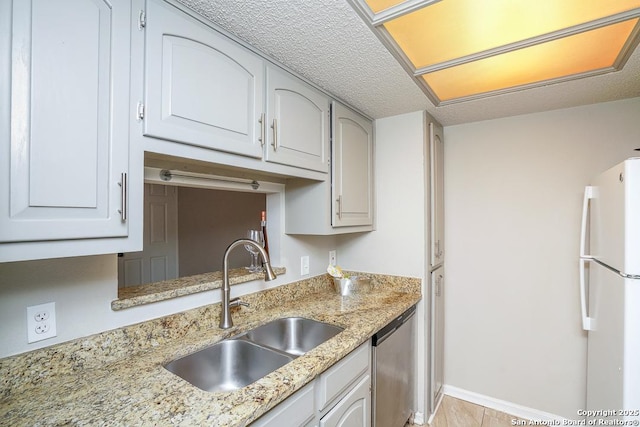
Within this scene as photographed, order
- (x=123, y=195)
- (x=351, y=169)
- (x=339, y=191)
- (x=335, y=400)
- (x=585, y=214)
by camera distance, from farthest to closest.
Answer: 1. (x=351, y=169)
2. (x=339, y=191)
3. (x=585, y=214)
4. (x=335, y=400)
5. (x=123, y=195)

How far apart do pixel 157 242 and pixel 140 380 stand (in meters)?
2.91

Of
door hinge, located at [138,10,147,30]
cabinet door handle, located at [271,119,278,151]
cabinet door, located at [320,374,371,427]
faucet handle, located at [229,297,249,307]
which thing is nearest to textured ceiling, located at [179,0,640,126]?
door hinge, located at [138,10,147,30]

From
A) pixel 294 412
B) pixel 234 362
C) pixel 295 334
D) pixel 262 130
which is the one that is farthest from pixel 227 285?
pixel 262 130

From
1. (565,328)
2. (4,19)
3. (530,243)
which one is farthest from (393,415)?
(4,19)

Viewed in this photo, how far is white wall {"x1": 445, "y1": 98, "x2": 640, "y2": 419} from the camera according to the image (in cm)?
201

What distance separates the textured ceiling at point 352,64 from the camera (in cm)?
111

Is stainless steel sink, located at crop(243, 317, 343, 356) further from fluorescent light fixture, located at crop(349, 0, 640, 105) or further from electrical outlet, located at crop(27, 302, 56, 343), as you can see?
fluorescent light fixture, located at crop(349, 0, 640, 105)

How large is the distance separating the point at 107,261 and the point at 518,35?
6.28 feet

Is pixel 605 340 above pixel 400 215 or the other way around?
the other way around

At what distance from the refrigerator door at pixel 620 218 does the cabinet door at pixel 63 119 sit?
6.19 ft

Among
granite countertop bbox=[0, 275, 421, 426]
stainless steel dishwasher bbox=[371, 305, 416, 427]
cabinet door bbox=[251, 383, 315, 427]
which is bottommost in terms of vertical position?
stainless steel dishwasher bbox=[371, 305, 416, 427]

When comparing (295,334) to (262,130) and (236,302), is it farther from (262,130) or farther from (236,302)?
(262,130)

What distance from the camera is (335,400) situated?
1.26 m

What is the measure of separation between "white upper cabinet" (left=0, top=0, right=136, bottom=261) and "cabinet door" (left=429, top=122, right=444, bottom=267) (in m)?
1.88
